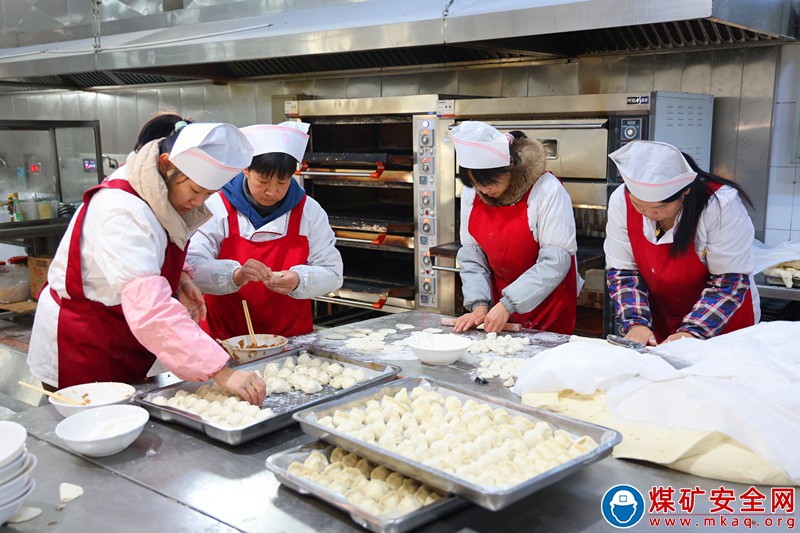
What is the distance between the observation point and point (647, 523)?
4.30ft

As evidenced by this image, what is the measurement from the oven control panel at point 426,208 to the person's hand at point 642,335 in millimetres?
1861

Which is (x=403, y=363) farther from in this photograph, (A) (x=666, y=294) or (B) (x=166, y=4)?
(B) (x=166, y=4)

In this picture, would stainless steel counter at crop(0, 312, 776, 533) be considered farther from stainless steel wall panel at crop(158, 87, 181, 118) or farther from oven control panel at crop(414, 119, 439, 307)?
stainless steel wall panel at crop(158, 87, 181, 118)

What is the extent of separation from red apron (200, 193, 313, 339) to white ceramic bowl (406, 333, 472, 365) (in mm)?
699

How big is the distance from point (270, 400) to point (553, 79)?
3167 millimetres

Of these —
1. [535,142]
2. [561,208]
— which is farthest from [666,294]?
[535,142]

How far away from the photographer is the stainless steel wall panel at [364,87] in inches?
206

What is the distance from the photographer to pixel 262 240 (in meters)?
2.77

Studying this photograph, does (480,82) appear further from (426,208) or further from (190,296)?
(190,296)

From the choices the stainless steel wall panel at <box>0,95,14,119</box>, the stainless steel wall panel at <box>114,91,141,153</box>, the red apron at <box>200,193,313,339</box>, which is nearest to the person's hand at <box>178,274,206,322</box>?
the red apron at <box>200,193,313,339</box>

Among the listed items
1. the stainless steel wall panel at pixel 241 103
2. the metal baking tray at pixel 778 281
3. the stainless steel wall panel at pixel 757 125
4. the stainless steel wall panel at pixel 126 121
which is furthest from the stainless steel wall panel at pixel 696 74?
the stainless steel wall panel at pixel 126 121

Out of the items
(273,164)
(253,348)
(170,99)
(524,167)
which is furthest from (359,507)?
(170,99)

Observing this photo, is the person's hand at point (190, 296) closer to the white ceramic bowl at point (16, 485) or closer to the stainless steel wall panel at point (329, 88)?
the white ceramic bowl at point (16, 485)

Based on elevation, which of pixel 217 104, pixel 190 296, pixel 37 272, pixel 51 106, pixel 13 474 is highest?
pixel 51 106
